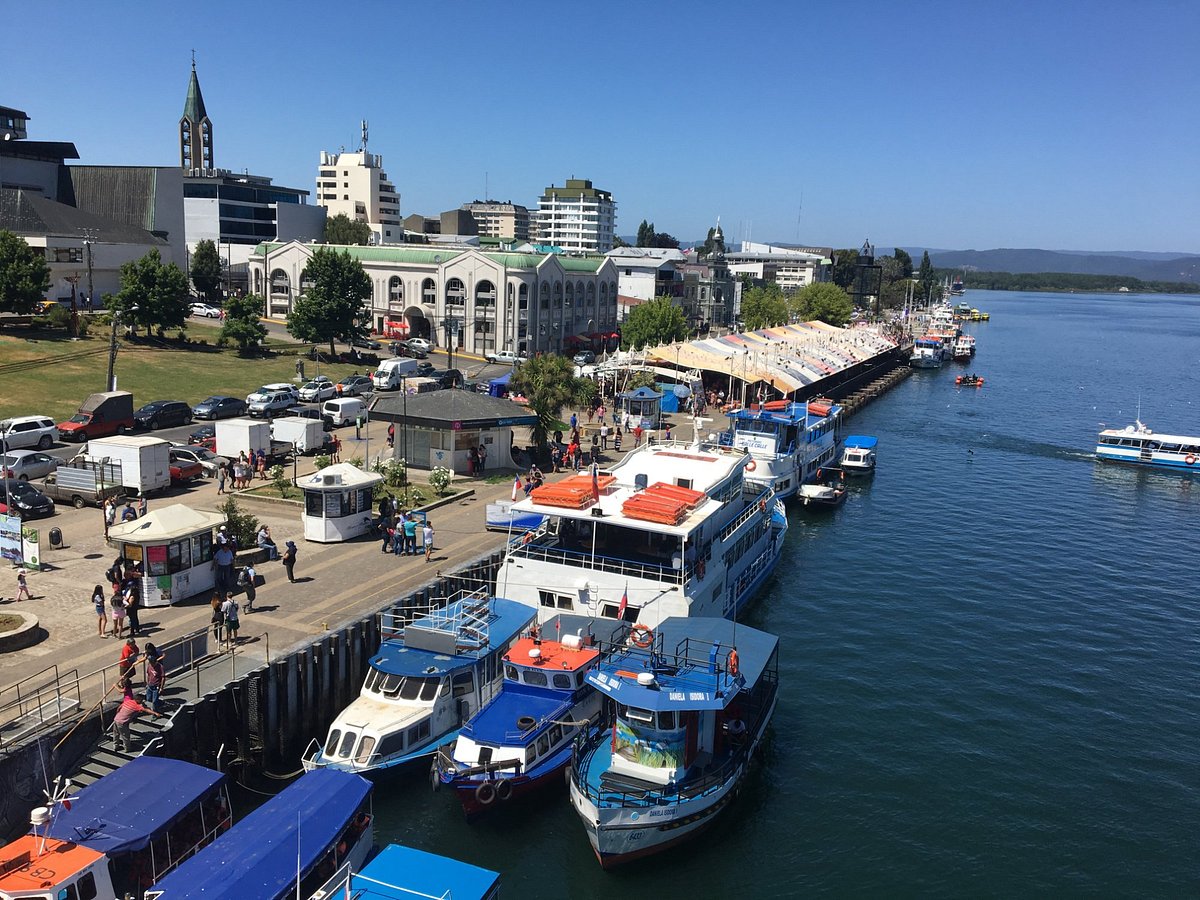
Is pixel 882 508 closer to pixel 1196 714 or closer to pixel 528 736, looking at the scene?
pixel 1196 714

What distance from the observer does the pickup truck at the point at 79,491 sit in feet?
137

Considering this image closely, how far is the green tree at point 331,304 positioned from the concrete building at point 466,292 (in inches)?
154

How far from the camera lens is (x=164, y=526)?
3080cm

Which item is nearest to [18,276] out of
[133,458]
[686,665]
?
[133,458]

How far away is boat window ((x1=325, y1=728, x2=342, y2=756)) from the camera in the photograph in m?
25.3

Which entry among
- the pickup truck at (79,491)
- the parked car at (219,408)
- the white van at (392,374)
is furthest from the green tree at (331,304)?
the pickup truck at (79,491)

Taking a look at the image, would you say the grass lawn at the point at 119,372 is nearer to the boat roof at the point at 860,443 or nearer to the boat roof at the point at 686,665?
the boat roof at the point at 860,443

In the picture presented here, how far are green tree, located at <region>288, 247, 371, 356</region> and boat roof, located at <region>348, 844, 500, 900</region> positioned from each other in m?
74.8

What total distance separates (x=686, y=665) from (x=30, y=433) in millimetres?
41820

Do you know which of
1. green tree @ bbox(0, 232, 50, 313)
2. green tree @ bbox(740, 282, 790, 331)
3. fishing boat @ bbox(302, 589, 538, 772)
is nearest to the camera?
fishing boat @ bbox(302, 589, 538, 772)

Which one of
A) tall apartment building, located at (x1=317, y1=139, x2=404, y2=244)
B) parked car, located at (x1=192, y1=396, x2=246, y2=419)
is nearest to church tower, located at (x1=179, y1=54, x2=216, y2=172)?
tall apartment building, located at (x1=317, y1=139, x2=404, y2=244)

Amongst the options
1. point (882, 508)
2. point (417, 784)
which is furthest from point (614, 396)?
point (417, 784)

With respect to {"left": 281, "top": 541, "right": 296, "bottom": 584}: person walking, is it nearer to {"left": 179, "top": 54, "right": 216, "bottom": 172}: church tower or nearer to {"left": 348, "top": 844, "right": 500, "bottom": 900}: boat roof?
{"left": 348, "top": 844, "right": 500, "bottom": 900}: boat roof

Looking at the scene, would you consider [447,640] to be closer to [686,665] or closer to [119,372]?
[686,665]
